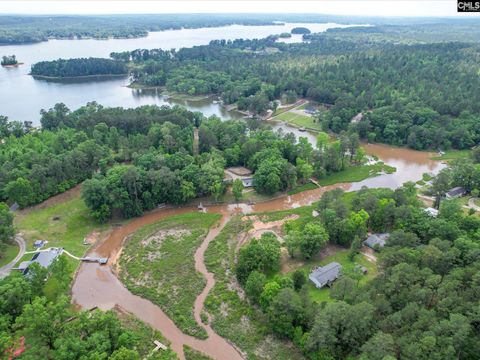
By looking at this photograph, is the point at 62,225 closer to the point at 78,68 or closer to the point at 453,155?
the point at 453,155

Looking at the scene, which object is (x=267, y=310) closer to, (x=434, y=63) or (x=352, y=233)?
(x=352, y=233)

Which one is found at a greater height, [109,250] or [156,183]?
[156,183]

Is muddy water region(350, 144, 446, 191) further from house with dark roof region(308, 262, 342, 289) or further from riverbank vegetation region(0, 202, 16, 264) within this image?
riverbank vegetation region(0, 202, 16, 264)

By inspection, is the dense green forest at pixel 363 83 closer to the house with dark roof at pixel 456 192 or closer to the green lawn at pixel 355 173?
the green lawn at pixel 355 173

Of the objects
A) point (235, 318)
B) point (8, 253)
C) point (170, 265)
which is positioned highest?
point (8, 253)

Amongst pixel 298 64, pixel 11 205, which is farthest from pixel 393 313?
pixel 298 64

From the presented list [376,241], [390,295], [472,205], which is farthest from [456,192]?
[390,295]

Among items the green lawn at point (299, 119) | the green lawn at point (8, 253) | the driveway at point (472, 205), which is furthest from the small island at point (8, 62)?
the driveway at point (472, 205)
